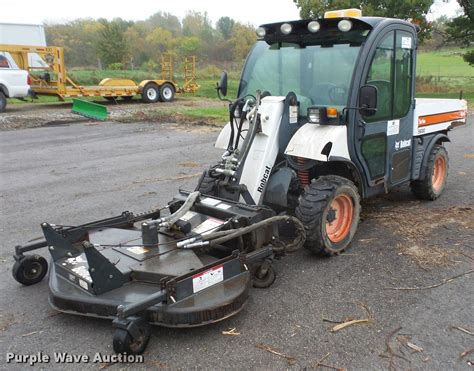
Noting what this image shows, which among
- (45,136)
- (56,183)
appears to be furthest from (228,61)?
(56,183)

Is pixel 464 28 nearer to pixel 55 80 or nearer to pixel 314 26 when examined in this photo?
pixel 55 80

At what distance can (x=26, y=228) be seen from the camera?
213 inches

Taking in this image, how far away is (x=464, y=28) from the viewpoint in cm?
2492

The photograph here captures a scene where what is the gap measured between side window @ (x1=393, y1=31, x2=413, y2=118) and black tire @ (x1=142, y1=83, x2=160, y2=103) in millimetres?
15563

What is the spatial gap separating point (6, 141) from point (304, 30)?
31.0ft

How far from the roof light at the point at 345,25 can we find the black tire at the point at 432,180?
2.50 meters

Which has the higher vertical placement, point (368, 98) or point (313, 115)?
point (368, 98)

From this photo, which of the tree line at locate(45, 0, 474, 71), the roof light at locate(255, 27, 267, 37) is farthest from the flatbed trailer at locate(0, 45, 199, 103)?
the roof light at locate(255, 27, 267, 37)

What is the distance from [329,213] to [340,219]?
30 cm

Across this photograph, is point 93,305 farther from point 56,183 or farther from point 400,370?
point 56,183

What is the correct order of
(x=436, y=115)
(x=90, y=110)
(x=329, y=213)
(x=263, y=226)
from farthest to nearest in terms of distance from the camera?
(x=90, y=110) → (x=436, y=115) → (x=329, y=213) → (x=263, y=226)

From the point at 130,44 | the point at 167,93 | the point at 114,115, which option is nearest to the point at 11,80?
the point at 114,115

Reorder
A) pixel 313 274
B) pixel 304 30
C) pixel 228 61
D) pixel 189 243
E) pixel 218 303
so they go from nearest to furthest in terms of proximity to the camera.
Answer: pixel 218 303
pixel 189 243
pixel 313 274
pixel 304 30
pixel 228 61

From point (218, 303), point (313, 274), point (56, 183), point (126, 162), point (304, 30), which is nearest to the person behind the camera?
point (218, 303)
